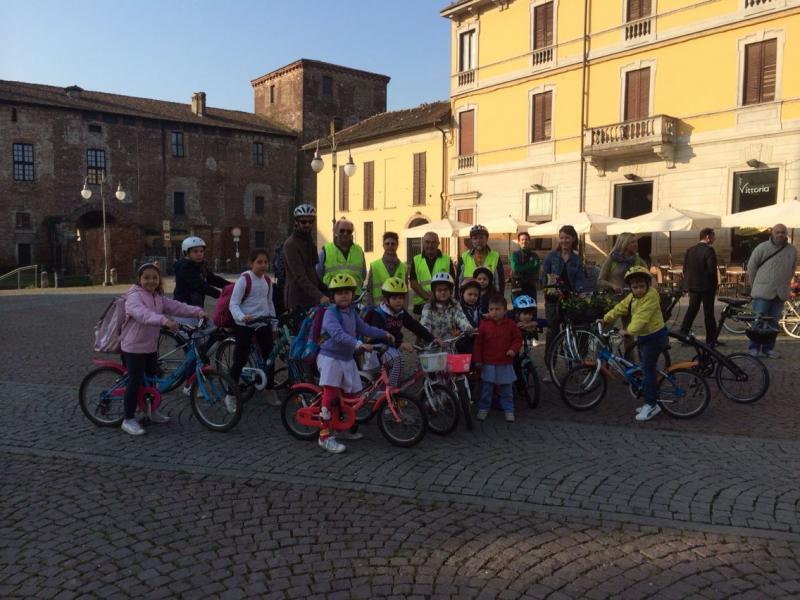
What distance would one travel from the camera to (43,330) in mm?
13445

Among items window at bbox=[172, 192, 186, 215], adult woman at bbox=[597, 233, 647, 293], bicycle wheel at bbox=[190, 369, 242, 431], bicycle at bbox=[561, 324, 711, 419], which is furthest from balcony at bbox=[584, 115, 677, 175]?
window at bbox=[172, 192, 186, 215]

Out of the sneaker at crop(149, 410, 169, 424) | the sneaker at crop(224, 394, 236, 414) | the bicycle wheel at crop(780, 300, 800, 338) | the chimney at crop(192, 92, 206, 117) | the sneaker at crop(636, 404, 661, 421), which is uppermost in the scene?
the chimney at crop(192, 92, 206, 117)

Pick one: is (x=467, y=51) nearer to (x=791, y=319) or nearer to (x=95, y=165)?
(x=791, y=319)

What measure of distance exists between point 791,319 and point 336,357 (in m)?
9.58

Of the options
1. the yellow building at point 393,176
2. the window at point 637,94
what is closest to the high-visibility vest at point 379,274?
the window at point 637,94

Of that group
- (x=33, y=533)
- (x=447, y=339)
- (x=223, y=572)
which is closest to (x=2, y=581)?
(x=33, y=533)

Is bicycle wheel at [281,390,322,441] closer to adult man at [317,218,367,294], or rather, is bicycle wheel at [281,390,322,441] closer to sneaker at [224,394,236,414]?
sneaker at [224,394,236,414]

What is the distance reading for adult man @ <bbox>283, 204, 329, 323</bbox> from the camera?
6539 millimetres

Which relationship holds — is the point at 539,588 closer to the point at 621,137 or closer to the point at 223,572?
the point at 223,572

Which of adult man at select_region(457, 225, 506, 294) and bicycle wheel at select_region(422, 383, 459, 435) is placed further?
adult man at select_region(457, 225, 506, 294)

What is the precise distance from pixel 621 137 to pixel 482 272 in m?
16.9

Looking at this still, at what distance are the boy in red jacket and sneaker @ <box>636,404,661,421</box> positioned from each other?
120 cm

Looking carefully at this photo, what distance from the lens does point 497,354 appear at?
20.4ft

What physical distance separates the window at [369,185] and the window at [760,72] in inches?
732
